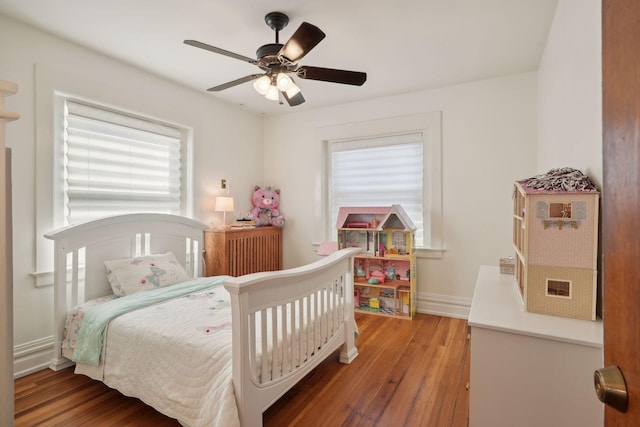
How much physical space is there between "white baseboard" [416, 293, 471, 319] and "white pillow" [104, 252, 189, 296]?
8.36 ft

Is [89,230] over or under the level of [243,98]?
under

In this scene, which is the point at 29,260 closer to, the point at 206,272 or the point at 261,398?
the point at 206,272

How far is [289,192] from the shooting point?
4340mm

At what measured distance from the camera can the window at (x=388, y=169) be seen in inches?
136

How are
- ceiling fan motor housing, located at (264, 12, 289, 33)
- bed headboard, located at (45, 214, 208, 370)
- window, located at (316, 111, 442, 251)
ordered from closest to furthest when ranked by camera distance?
ceiling fan motor housing, located at (264, 12, 289, 33)
bed headboard, located at (45, 214, 208, 370)
window, located at (316, 111, 442, 251)

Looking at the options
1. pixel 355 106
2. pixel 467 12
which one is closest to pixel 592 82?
pixel 467 12

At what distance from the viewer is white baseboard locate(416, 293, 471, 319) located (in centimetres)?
332

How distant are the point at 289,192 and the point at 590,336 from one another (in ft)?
11.9

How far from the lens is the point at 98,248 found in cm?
253

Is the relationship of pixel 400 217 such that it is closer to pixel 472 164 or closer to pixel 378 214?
pixel 378 214

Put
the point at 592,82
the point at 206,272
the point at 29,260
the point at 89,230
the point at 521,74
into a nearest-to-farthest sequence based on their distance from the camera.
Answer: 1. the point at 592,82
2. the point at 29,260
3. the point at 89,230
4. the point at 521,74
5. the point at 206,272

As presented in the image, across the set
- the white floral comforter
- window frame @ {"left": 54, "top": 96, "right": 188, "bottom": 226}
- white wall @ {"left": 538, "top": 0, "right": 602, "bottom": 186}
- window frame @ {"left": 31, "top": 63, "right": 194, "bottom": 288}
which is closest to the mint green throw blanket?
the white floral comforter

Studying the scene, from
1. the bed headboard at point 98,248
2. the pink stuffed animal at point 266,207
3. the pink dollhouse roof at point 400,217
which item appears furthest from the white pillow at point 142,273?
the pink dollhouse roof at point 400,217

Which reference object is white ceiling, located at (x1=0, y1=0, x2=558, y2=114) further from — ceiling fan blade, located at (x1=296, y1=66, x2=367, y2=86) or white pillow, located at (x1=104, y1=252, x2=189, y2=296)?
white pillow, located at (x1=104, y1=252, x2=189, y2=296)
